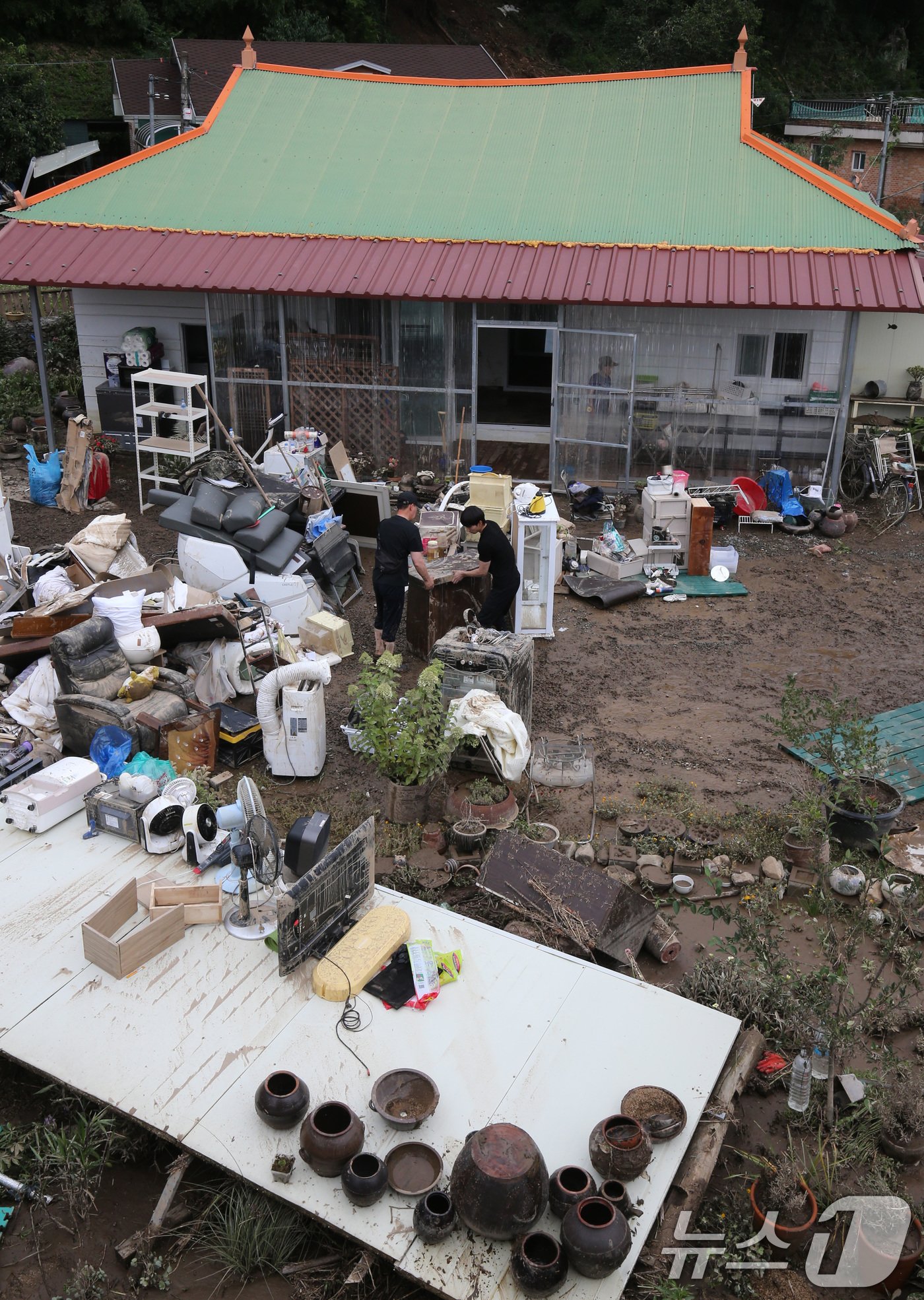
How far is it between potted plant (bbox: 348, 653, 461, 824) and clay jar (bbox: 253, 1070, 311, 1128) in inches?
119

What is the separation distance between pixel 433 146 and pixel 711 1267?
621 inches

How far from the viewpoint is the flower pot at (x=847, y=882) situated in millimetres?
7535

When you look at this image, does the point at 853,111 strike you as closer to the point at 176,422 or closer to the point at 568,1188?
the point at 176,422

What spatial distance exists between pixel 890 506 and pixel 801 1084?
1080 centimetres

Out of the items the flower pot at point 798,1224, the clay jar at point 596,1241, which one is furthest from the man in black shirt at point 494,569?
the clay jar at point 596,1241

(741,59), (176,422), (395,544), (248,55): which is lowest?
(176,422)

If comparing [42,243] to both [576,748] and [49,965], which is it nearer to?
[576,748]

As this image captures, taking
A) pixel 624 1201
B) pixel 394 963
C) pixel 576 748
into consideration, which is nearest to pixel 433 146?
pixel 576 748

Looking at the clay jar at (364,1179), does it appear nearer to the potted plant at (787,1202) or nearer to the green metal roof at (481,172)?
the potted plant at (787,1202)

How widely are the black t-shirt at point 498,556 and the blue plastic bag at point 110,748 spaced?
11.5 feet

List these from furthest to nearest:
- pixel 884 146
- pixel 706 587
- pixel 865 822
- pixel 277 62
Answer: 1. pixel 884 146
2. pixel 277 62
3. pixel 706 587
4. pixel 865 822

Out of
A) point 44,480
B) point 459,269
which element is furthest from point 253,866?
point 459,269

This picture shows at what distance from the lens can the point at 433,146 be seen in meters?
16.9

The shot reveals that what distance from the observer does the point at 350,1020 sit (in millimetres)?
5910
